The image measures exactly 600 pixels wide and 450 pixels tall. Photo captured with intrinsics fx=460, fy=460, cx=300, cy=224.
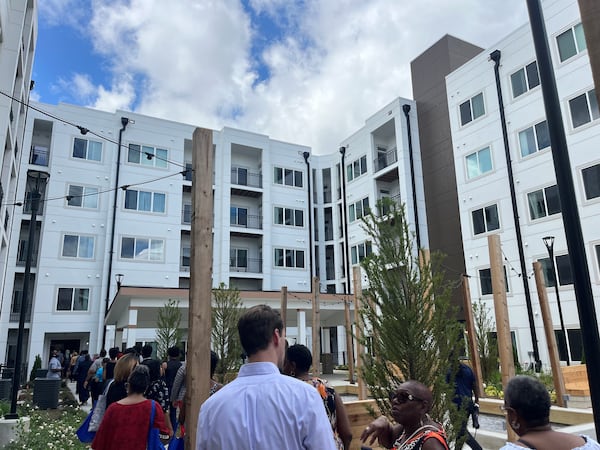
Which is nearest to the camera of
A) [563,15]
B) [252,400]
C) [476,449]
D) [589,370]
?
[252,400]

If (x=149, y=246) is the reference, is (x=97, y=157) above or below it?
above

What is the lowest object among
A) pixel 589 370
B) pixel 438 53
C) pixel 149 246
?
pixel 589 370

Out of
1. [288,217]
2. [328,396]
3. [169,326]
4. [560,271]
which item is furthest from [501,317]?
[288,217]

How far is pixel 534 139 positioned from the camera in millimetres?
21906

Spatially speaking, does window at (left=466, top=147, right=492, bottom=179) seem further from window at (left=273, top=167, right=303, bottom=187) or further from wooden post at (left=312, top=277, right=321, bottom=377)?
window at (left=273, top=167, right=303, bottom=187)

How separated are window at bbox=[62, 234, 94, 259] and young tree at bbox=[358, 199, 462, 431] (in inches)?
1042

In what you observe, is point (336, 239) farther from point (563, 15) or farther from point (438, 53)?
point (563, 15)

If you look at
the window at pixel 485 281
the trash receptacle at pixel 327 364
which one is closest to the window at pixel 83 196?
the trash receptacle at pixel 327 364

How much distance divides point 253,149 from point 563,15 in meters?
21.4

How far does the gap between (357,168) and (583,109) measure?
54.2ft

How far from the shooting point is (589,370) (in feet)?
10.6

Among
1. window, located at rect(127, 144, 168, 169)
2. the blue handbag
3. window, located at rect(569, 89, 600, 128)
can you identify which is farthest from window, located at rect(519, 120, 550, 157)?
window, located at rect(127, 144, 168, 169)

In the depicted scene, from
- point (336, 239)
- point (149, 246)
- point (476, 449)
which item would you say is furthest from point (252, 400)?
point (336, 239)

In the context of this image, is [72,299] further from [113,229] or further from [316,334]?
[316,334]
